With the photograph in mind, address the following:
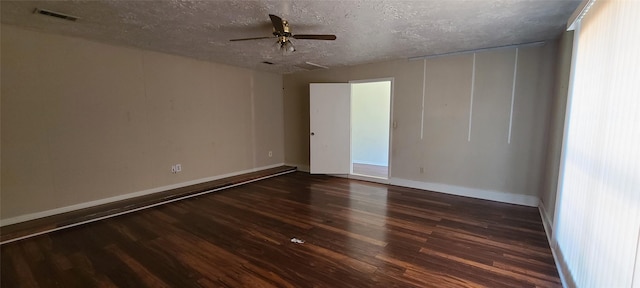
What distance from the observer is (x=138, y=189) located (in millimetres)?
3916

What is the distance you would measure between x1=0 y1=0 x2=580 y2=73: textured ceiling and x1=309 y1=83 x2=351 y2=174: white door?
1.48 metres

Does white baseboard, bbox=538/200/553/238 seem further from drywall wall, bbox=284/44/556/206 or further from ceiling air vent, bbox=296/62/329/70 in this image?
ceiling air vent, bbox=296/62/329/70

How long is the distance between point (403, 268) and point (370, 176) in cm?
312

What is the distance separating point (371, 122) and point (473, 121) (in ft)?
10.2

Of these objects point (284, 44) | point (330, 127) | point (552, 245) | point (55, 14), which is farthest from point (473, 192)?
point (55, 14)

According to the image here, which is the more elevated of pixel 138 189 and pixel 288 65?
pixel 288 65

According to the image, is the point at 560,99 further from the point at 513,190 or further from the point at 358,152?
the point at 358,152

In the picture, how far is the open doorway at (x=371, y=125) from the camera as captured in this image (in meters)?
6.73

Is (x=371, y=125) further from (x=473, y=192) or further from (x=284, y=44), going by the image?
(x=284, y=44)

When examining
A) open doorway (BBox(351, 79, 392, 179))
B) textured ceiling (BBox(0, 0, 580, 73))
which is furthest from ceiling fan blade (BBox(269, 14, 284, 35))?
open doorway (BBox(351, 79, 392, 179))

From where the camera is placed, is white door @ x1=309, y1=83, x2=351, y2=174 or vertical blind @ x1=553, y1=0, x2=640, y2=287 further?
white door @ x1=309, y1=83, x2=351, y2=174

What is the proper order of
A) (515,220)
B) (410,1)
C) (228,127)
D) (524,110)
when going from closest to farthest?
(410,1)
(515,220)
(524,110)
(228,127)

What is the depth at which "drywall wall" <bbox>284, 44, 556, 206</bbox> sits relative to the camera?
3633 millimetres

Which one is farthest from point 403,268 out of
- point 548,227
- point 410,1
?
point 410,1
